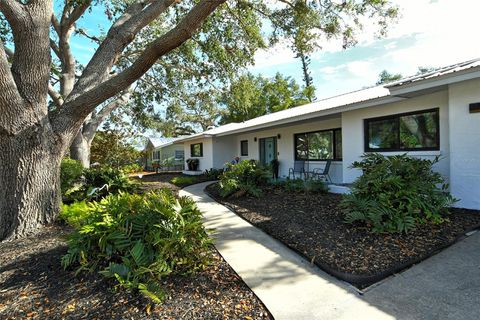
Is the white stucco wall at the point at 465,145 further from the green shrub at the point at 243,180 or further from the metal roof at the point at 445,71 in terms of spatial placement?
the green shrub at the point at 243,180

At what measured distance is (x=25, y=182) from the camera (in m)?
4.66

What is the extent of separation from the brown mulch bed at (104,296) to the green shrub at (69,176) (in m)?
4.76

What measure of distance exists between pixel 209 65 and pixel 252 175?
204 inches

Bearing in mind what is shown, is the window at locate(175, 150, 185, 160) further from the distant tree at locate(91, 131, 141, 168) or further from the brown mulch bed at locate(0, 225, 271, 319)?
the brown mulch bed at locate(0, 225, 271, 319)

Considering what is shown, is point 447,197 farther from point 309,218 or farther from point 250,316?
point 250,316

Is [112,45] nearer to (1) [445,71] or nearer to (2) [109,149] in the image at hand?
(1) [445,71]

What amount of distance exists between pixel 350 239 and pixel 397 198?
1326 millimetres

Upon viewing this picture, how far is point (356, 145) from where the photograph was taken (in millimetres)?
8211

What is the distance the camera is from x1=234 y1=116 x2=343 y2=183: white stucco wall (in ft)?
33.2

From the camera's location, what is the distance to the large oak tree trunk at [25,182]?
14.9 feet

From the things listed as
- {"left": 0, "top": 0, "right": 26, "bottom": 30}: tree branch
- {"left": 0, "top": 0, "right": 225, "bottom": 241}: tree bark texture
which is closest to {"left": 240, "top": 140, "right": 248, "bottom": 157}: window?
{"left": 0, "top": 0, "right": 225, "bottom": 241}: tree bark texture

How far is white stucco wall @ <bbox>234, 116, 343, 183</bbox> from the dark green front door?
0.23 meters

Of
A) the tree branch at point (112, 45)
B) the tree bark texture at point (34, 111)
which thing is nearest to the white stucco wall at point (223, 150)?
the tree branch at point (112, 45)

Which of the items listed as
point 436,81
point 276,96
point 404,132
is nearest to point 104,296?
point 436,81
